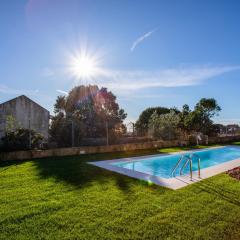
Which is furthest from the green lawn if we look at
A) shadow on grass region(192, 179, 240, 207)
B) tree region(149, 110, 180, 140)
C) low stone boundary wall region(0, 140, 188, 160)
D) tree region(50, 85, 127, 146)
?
tree region(149, 110, 180, 140)

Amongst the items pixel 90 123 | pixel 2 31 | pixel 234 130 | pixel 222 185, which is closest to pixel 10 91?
pixel 90 123

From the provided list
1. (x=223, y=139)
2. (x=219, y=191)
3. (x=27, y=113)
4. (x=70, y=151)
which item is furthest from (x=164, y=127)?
(x=219, y=191)

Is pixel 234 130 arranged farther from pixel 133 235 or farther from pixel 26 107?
pixel 133 235

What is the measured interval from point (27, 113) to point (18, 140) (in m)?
9.36

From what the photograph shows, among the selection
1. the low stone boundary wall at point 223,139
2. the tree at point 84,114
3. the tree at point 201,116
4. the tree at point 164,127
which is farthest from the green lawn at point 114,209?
the tree at point 201,116

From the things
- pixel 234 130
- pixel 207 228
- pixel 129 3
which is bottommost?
pixel 207 228

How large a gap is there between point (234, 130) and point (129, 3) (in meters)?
30.4

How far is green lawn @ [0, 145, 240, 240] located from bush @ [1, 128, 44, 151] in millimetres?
4942

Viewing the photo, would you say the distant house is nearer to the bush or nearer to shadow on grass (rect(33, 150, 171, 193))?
the bush

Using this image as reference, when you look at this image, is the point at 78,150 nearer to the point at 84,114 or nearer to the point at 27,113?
the point at 27,113

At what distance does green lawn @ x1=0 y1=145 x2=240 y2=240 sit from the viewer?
384cm

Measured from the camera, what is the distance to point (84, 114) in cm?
2423

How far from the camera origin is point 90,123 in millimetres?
23203

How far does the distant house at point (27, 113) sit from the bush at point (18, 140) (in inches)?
260
